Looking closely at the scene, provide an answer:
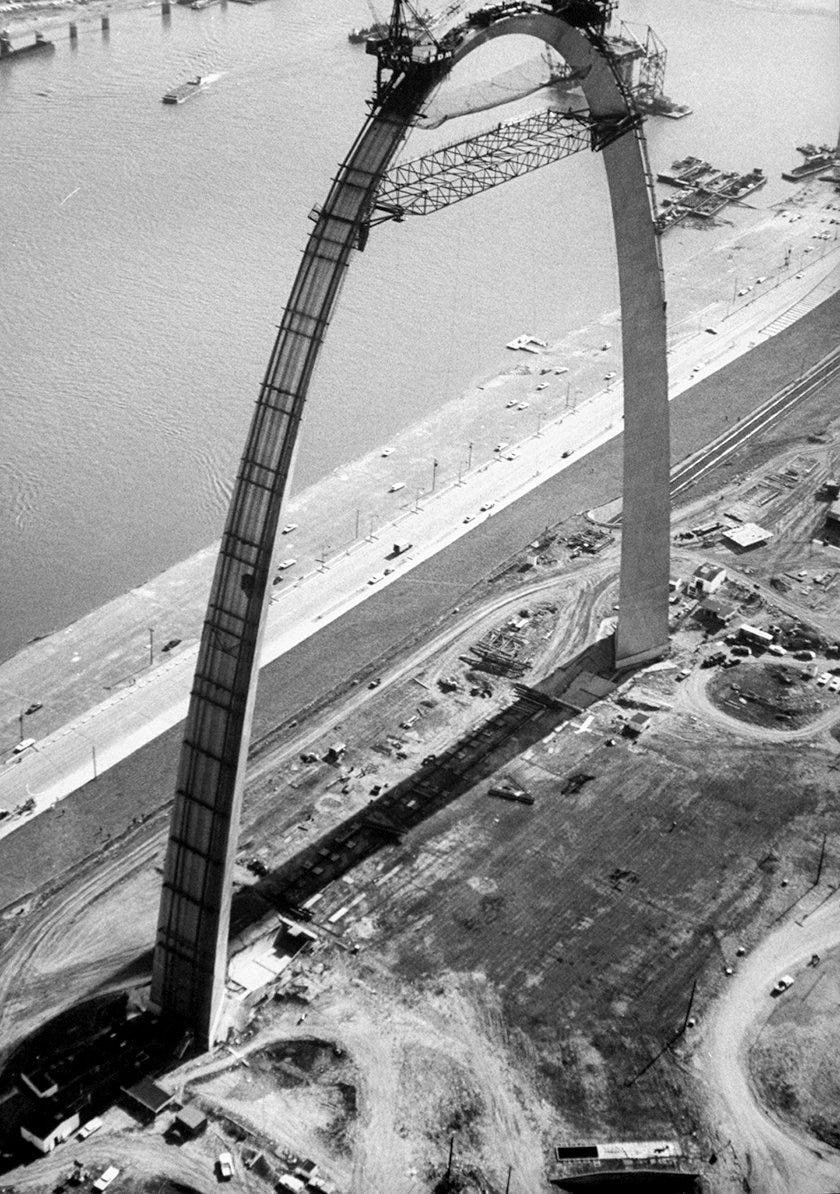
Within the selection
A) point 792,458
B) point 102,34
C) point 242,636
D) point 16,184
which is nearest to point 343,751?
point 242,636

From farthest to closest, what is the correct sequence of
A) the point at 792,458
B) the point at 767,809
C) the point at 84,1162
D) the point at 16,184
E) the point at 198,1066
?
1. the point at 16,184
2. the point at 792,458
3. the point at 767,809
4. the point at 198,1066
5. the point at 84,1162

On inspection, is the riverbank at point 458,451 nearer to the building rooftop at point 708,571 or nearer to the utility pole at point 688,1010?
the building rooftop at point 708,571

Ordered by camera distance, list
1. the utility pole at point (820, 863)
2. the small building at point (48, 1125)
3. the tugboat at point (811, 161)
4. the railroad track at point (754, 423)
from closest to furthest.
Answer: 1. the small building at point (48, 1125)
2. the utility pole at point (820, 863)
3. the railroad track at point (754, 423)
4. the tugboat at point (811, 161)

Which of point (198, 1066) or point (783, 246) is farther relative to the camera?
point (783, 246)

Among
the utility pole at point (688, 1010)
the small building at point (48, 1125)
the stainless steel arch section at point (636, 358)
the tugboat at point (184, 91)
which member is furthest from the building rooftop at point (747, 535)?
the tugboat at point (184, 91)

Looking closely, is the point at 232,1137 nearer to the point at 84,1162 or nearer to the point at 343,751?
the point at 84,1162

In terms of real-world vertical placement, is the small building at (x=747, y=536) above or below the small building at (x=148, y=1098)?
below
